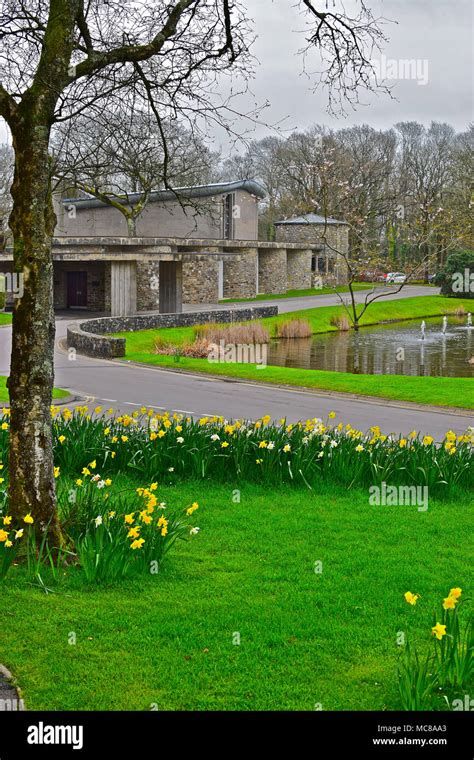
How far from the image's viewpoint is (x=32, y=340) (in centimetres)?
759

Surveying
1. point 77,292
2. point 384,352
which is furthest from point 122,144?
point 77,292

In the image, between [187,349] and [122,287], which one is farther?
[122,287]

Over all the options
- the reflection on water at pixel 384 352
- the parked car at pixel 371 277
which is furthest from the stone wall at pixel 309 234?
the reflection on water at pixel 384 352

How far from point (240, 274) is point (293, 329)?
19551mm

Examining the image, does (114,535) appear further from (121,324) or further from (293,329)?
(293,329)

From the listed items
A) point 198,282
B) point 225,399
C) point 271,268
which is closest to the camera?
point 225,399

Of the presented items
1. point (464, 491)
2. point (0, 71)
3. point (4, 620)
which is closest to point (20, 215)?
point (0, 71)

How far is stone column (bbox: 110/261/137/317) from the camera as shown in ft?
158

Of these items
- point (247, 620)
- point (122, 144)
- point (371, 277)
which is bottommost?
Result: point (247, 620)

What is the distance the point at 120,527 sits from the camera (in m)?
7.54

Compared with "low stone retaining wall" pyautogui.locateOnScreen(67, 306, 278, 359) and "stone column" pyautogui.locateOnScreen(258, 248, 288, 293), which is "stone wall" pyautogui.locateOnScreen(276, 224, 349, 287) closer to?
"stone column" pyautogui.locateOnScreen(258, 248, 288, 293)

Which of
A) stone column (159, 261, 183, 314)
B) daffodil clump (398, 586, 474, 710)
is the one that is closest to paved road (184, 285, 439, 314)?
stone column (159, 261, 183, 314)

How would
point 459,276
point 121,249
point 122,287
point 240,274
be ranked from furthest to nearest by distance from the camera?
1. point 459,276
2. point 240,274
3. point 121,249
4. point 122,287

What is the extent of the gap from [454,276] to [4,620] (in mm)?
65457
